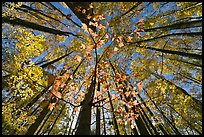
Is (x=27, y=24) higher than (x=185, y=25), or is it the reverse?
(x=27, y=24)

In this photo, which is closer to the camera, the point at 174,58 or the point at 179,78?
Result: the point at 174,58

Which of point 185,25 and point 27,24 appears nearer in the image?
point 185,25

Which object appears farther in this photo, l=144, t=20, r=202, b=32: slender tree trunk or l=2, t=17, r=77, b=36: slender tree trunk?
l=2, t=17, r=77, b=36: slender tree trunk

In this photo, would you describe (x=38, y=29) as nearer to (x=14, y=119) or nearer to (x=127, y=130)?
(x=14, y=119)

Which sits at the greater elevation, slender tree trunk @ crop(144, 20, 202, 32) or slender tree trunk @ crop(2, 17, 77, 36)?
slender tree trunk @ crop(2, 17, 77, 36)

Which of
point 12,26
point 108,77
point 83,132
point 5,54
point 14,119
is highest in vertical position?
point 108,77

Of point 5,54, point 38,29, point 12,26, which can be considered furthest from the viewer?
point 38,29

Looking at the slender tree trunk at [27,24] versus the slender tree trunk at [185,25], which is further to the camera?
the slender tree trunk at [27,24]

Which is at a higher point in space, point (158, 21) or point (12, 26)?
point (158, 21)

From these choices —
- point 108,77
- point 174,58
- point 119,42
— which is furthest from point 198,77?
point 119,42

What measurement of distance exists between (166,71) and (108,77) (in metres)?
2.48

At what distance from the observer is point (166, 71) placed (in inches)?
285

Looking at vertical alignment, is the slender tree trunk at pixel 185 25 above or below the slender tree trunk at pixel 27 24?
below

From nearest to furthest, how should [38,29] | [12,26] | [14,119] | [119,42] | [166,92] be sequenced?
[12,26] → [14,119] → [119,42] → [38,29] → [166,92]
